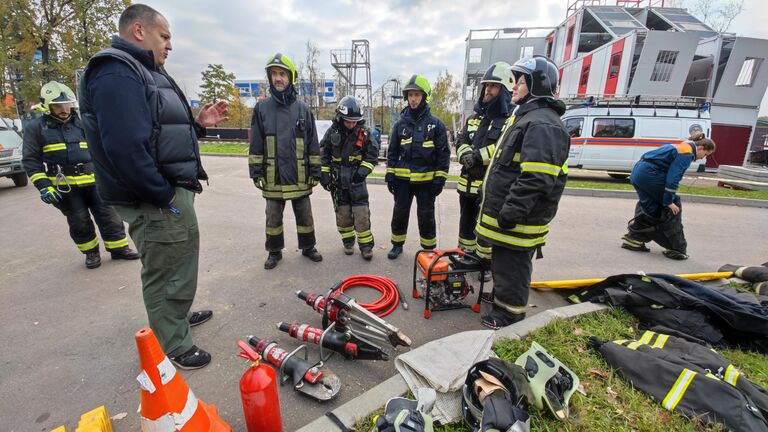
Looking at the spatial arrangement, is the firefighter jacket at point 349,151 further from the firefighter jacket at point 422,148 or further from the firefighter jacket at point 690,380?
the firefighter jacket at point 690,380

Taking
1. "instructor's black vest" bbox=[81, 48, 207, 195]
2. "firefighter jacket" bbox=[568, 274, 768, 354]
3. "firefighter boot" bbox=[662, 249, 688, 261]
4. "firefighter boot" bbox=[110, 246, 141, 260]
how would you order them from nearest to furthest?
"instructor's black vest" bbox=[81, 48, 207, 195] → "firefighter jacket" bbox=[568, 274, 768, 354] → "firefighter boot" bbox=[110, 246, 141, 260] → "firefighter boot" bbox=[662, 249, 688, 261]

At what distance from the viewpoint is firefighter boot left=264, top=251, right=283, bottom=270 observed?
4.18 meters

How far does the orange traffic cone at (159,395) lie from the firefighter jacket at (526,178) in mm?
2374

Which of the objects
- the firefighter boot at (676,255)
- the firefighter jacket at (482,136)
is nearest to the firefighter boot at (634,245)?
the firefighter boot at (676,255)

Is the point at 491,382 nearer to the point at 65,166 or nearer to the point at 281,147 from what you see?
the point at 281,147

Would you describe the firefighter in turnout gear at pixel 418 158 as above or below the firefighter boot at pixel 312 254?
above

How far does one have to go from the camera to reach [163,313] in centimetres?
235

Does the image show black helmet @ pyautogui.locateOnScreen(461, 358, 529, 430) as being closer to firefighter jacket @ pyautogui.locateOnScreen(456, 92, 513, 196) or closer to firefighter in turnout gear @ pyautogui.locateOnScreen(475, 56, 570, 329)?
firefighter in turnout gear @ pyautogui.locateOnScreen(475, 56, 570, 329)

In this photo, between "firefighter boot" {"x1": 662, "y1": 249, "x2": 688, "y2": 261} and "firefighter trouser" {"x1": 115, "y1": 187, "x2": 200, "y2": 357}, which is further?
"firefighter boot" {"x1": 662, "y1": 249, "x2": 688, "y2": 261}

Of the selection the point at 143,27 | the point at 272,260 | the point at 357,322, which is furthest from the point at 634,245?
the point at 143,27

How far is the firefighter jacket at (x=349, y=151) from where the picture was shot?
4.43m

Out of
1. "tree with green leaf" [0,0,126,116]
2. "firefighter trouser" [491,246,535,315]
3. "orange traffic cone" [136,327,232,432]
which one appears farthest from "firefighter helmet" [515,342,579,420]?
"tree with green leaf" [0,0,126,116]

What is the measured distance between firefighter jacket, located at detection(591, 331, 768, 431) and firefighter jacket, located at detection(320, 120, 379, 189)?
3198 millimetres

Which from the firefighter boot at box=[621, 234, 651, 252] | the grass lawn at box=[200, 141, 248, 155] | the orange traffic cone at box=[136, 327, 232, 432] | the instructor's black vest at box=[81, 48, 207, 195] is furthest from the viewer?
the grass lawn at box=[200, 141, 248, 155]
